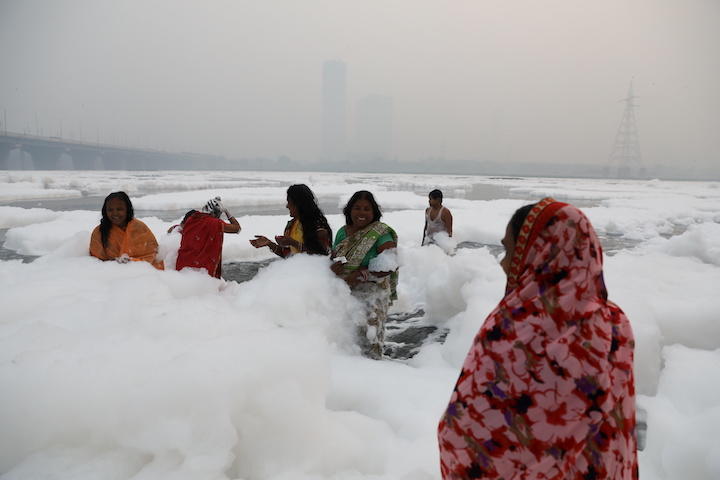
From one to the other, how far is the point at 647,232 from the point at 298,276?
11.6 m

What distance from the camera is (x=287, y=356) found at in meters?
2.20

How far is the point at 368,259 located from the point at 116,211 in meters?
2.36

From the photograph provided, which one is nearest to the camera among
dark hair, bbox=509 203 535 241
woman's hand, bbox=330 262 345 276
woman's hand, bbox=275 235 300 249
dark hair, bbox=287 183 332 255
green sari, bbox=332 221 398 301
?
dark hair, bbox=509 203 535 241

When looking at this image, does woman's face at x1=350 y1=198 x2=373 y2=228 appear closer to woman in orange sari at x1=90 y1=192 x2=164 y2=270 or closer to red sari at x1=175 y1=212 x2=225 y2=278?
red sari at x1=175 y1=212 x2=225 y2=278

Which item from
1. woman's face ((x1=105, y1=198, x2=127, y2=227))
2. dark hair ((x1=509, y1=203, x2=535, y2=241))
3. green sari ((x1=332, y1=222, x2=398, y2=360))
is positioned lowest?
green sari ((x1=332, y1=222, x2=398, y2=360))

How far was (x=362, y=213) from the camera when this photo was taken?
3061 millimetres

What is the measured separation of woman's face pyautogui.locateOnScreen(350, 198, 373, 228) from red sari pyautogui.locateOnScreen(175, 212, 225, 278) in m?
1.50

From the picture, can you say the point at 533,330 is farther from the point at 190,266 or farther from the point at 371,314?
the point at 190,266

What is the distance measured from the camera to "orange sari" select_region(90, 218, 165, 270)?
155 inches

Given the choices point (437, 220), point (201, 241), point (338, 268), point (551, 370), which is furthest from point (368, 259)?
point (437, 220)

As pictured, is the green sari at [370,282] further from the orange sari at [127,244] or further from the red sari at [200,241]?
the orange sari at [127,244]

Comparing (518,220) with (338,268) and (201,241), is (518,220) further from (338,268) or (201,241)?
(201,241)

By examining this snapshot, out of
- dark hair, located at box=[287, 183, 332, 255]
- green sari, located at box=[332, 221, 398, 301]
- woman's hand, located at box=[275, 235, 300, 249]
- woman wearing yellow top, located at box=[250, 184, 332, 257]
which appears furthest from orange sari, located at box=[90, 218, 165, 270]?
green sari, located at box=[332, 221, 398, 301]

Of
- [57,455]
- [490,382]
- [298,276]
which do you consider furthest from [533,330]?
[298,276]
